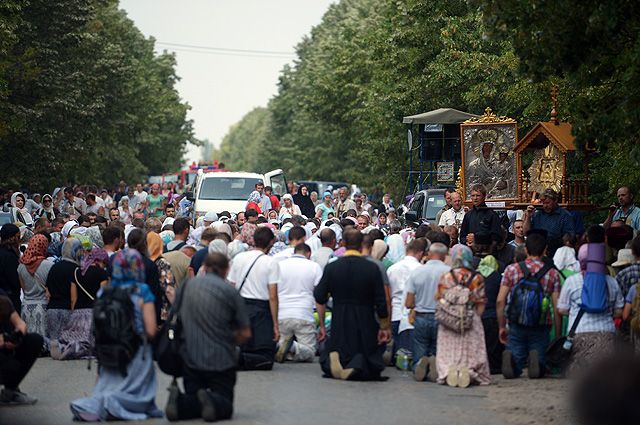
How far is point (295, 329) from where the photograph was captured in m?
15.4

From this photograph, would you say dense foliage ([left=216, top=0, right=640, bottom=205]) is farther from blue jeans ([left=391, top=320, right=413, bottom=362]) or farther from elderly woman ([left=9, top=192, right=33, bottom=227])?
elderly woman ([left=9, top=192, right=33, bottom=227])

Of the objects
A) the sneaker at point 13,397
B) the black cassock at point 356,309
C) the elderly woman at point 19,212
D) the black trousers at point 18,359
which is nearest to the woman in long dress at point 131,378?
the black trousers at point 18,359

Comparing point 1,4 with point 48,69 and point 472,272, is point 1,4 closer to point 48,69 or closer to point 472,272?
point 48,69

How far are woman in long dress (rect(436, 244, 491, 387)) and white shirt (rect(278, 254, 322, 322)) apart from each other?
6.67ft

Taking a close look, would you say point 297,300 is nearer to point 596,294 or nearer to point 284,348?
point 284,348

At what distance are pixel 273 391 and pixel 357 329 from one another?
131cm

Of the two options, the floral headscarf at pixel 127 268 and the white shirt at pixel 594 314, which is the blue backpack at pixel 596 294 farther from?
the floral headscarf at pixel 127 268

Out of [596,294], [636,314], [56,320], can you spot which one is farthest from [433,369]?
[56,320]

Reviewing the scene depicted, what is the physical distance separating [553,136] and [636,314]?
28.2ft

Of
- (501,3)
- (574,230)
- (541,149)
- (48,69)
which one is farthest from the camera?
(48,69)

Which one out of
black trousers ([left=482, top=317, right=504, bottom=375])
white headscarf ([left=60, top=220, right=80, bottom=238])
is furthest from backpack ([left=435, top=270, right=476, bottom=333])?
white headscarf ([left=60, top=220, right=80, bottom=238])

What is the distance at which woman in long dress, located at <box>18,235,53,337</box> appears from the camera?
16.4 metres

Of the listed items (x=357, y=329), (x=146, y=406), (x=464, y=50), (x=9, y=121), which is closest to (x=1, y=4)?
(x=9, y=121)

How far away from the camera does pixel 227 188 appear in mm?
34594
